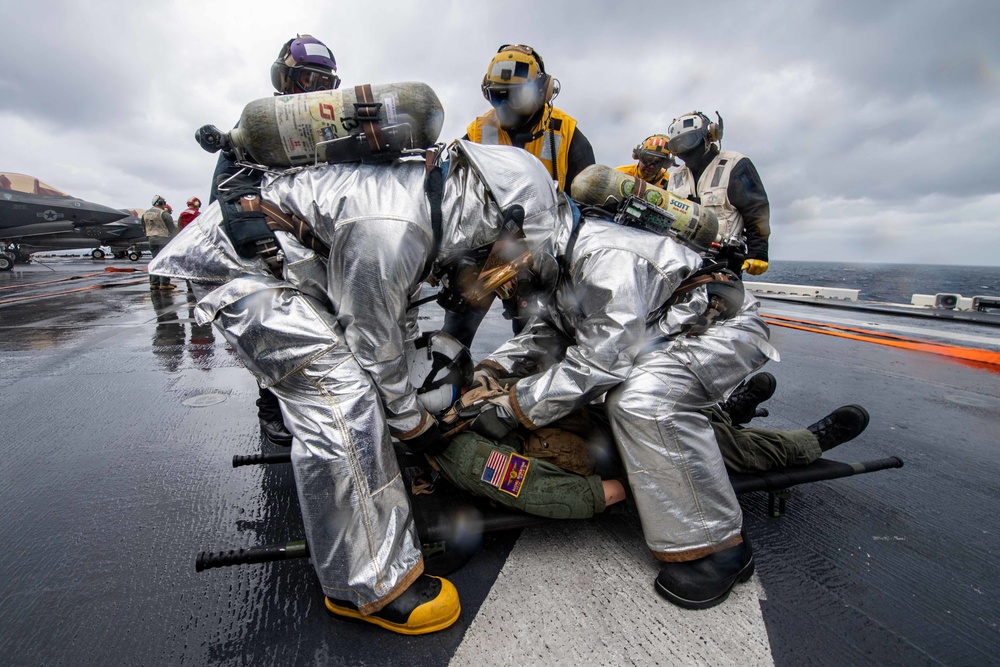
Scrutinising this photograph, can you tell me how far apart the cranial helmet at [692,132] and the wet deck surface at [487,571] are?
6.63ft

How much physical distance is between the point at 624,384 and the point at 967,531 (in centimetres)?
150

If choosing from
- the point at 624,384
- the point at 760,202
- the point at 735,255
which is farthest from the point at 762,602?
the point at 760,202

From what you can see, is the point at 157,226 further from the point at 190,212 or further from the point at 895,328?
the point at 895,328

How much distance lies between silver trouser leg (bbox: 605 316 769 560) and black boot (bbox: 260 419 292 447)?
5.23 ft

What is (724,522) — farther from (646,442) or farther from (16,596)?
(16,596)

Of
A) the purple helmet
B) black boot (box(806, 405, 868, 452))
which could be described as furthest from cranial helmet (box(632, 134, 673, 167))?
the purple helmet

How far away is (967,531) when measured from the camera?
1.92 metres

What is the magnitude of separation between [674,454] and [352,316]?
1182mm

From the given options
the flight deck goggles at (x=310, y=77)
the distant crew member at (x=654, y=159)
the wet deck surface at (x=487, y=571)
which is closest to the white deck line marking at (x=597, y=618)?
the wet deck surface at (x=487, y=571)

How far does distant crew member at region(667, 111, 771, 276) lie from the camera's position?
3453mm

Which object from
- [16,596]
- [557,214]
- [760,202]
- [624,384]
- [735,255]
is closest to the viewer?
[16,596]

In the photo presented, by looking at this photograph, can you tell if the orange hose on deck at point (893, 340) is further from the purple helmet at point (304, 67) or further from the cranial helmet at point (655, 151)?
the purple helmet at point (304, 67)

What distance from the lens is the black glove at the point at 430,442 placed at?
1761 millimetres

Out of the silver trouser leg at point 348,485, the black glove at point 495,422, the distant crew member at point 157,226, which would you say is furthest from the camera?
the distant crew member at point 157,226
